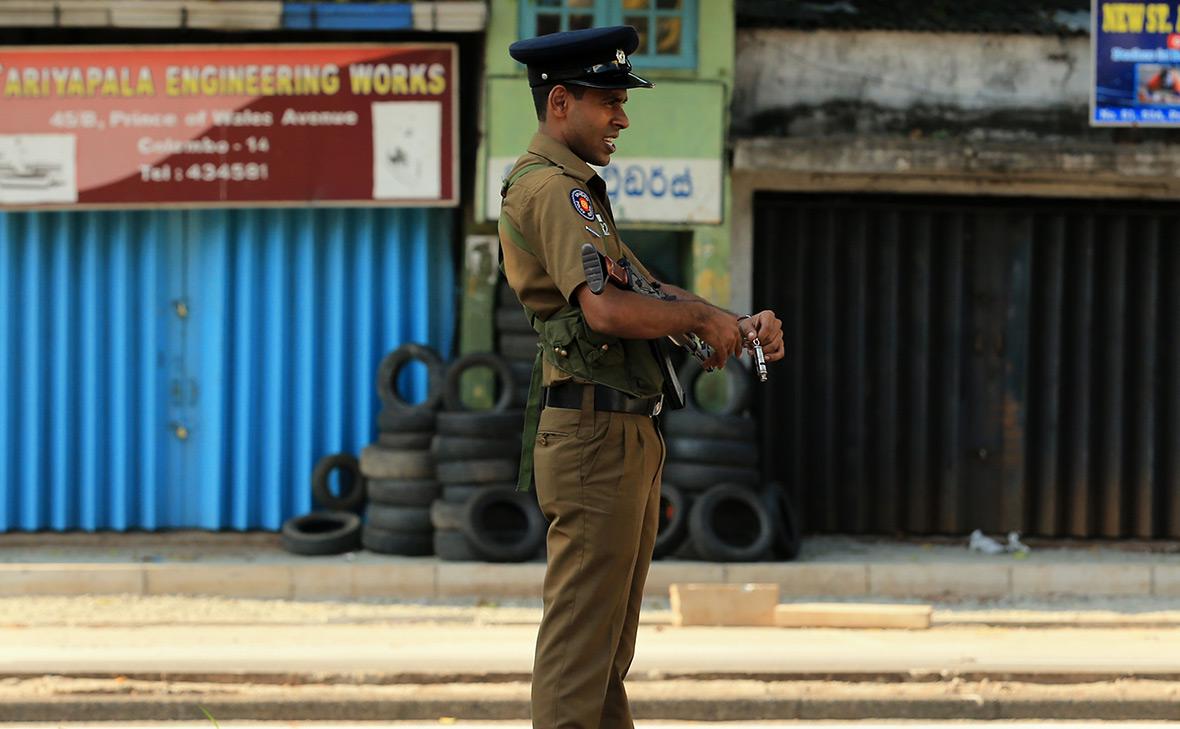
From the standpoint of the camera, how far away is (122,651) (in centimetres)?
682

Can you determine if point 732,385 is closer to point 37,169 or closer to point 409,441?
point 409,441

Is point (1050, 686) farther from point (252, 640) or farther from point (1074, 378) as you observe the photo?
point (1074, 378)

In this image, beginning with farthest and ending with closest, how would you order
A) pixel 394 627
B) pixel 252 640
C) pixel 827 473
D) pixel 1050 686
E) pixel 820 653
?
pixel 827 473
pixel 394 627
pixel 252 640
pixel 820 653
pixel 1050 686

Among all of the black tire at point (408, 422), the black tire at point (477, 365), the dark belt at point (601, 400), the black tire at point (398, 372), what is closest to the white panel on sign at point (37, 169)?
the black tire at point (398, 372)

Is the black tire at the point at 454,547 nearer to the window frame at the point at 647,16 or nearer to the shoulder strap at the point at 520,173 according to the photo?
the window frame at the point at 647,16

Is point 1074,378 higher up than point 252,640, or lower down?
higher up

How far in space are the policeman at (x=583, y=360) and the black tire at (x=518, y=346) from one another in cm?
581

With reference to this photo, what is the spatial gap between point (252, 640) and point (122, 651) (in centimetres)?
63

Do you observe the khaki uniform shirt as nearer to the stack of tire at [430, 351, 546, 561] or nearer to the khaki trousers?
the khaki trousers

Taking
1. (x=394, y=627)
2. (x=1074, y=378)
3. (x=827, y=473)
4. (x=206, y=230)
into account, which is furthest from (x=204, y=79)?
(x=1074, y=378)

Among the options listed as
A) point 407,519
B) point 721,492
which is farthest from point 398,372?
point 721,492

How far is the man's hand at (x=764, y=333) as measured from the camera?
3.47 meters

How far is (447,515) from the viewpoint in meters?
9.02

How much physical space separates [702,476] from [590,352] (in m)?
5.58
